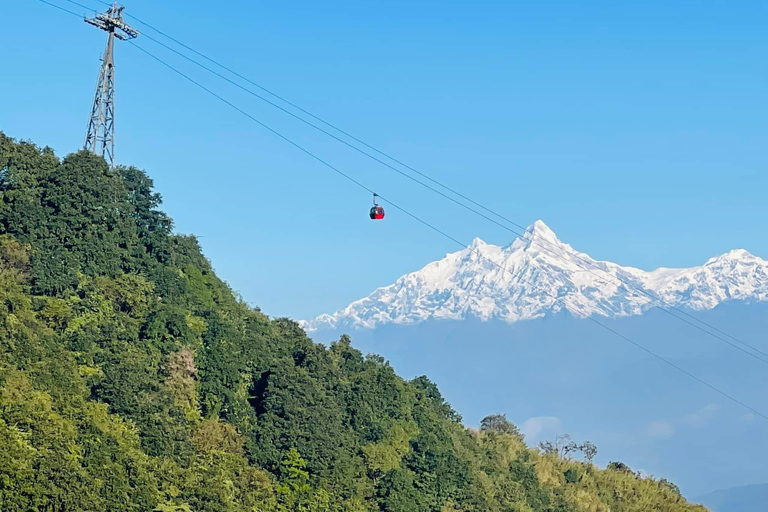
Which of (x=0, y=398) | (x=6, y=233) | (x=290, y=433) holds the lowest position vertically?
(x=0, y=398)

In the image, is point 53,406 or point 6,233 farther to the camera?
point 6,233

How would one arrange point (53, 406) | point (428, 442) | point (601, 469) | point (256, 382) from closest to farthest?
point (53, 406), point (256, 382), point (428, 442), point (601, 469)

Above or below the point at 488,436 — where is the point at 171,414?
below

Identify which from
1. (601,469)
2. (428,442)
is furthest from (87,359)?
(601,469)

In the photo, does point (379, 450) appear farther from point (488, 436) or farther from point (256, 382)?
point (488, 436)

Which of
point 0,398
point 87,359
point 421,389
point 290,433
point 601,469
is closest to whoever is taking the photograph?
point 0,398

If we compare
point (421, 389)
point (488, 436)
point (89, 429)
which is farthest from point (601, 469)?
point (89, 429)

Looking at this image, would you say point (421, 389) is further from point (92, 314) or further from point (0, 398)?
point (0, 398)
